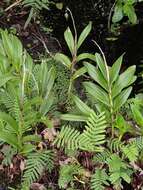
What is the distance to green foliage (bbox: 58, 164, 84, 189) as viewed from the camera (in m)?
2.02

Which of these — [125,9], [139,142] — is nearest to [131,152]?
[139,142]

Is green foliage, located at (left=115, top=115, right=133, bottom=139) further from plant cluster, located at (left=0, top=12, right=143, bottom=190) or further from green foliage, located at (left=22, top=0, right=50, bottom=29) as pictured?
green foliage, located at (left=22, top=0, right=50, bottom=29)

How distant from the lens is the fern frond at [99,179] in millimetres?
1963

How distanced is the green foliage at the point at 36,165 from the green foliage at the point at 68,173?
77 mm

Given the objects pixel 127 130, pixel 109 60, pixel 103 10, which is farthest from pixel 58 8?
pixel 127 130

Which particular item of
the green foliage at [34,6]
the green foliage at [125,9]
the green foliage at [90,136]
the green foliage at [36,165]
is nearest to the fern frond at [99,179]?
the green foliage at [90,136]

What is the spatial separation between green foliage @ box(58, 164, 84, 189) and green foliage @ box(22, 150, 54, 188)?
0.08 meters

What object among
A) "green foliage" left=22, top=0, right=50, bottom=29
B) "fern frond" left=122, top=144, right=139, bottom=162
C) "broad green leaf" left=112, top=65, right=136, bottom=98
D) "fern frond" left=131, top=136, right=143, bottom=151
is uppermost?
"green foliage" left=22, top=0, right=50, bottom=29

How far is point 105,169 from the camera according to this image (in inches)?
81.2

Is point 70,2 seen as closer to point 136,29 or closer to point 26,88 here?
point 136,29

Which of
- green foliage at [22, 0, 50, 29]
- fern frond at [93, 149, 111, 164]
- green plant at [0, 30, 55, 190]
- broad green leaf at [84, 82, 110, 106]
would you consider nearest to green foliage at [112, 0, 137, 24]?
green foliage at [22, 0, 50, 29]

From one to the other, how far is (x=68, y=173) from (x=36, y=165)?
0.48 ft

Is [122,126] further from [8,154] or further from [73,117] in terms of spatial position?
[8,154]

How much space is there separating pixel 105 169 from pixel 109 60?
4.66 ft
